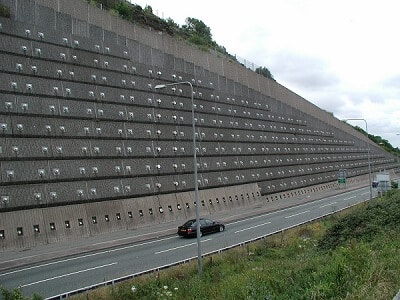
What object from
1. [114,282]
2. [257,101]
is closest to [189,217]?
[114,282]

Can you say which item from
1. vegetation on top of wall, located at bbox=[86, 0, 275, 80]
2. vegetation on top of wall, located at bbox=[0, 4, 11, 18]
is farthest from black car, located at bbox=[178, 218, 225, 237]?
vegetation on top of wall, located at bbox=[86, 0, 275, 80]

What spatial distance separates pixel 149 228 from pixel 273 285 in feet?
82.5

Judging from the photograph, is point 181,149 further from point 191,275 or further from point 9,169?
point 191,275

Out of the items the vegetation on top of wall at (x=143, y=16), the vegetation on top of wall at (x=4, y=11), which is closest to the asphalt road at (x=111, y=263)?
the vegetation on top of wall at (x=4, y=11)

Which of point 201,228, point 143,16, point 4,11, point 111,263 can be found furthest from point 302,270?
point 143,16

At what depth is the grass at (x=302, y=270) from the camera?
781cm

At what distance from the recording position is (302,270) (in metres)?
11.4

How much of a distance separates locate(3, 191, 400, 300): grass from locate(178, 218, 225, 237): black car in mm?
6018

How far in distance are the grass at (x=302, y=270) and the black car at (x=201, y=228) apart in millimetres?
6018

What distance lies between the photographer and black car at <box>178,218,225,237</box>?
97.7 ft

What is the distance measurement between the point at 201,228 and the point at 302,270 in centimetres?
1954

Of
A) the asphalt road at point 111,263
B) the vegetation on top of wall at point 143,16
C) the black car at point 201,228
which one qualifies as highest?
the vegetation on top of wall at point 143,16

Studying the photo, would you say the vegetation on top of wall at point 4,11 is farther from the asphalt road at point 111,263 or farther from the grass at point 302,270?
the grass at point 302,270

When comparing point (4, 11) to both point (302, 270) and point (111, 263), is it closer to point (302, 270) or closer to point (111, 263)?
point (111, 263)
